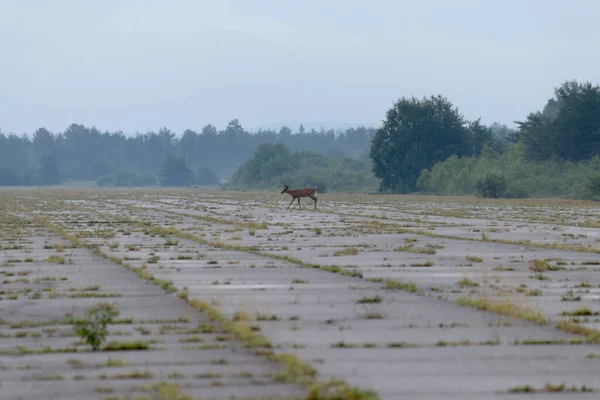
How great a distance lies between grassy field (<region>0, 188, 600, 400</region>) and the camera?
907 centimetres

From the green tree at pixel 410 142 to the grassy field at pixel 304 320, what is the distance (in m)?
76.2

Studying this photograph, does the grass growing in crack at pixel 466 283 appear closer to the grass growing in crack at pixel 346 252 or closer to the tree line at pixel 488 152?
the grass growing in crack at pixel 346 252

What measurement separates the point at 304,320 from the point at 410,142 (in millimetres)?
92616

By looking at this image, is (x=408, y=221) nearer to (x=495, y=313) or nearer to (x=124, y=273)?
(x=124, y=273)

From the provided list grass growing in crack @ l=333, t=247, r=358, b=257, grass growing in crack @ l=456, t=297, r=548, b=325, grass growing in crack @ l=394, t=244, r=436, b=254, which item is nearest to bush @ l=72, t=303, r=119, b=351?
grass growing in crack @ l=456, t=297, r=548, b=325

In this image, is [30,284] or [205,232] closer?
[30,284]

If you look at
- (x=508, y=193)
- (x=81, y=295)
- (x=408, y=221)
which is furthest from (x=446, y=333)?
(x=508, y=193)

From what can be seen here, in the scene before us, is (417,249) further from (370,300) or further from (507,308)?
(507,308)

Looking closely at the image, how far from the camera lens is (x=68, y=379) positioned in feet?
30.2

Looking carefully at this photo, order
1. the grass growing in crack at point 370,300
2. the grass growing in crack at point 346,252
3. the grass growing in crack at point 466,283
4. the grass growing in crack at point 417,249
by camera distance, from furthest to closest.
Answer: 1. the grass growing in crack at point 417,249
2. the grass growing in crack at point 346,252
3. the grass growing in crack at point 466,283
4. the grass growing in crack at point 370,300

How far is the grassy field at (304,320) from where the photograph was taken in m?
9.07

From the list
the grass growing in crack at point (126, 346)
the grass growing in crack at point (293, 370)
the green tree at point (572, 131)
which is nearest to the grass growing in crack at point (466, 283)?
the grass growing in crack at point (293, 370)

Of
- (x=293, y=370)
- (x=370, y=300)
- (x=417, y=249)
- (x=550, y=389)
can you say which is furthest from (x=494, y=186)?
(x=550, y=389)

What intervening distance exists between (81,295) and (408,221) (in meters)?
27.1
